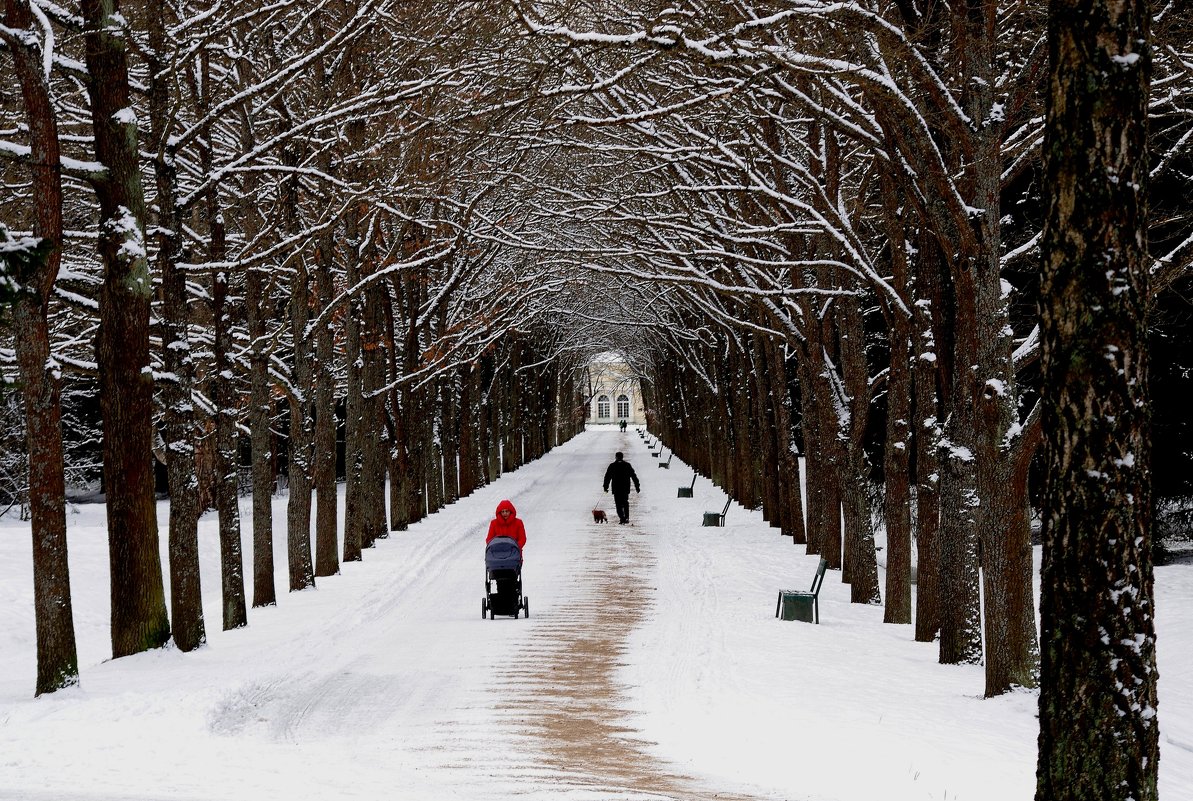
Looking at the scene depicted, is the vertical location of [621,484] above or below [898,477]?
below

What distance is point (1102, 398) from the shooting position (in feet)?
18.0

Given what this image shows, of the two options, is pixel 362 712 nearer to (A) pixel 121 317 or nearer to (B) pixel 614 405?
(A) pixel 121 317

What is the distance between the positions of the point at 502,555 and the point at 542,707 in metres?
5.65

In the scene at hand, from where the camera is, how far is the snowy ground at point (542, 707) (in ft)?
26.5

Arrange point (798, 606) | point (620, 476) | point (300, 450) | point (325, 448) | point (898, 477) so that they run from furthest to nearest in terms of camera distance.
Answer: point (620, 476) < point (325, 448) < point (300, 450) < point (898, 477) < point (798, 606)

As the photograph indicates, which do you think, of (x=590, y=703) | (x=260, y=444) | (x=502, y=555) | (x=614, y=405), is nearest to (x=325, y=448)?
(x=260, y=444)

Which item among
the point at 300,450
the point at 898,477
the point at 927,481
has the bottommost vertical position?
the point at 898,477

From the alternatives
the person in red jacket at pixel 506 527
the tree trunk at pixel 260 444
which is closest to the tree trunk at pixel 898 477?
the person in red jacket at pixel 506 527

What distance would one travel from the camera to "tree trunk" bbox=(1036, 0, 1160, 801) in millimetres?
5469

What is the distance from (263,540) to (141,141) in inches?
272

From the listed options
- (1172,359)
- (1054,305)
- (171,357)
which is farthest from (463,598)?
(1172,359)

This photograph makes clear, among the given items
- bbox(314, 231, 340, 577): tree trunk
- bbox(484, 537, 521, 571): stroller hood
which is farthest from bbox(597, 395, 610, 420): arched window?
bbox(484, 537, 521, 571): stroller hood

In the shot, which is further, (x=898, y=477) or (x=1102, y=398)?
(x=898, y=477)

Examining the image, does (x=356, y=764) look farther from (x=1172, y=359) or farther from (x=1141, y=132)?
(x=1172, y=359)
